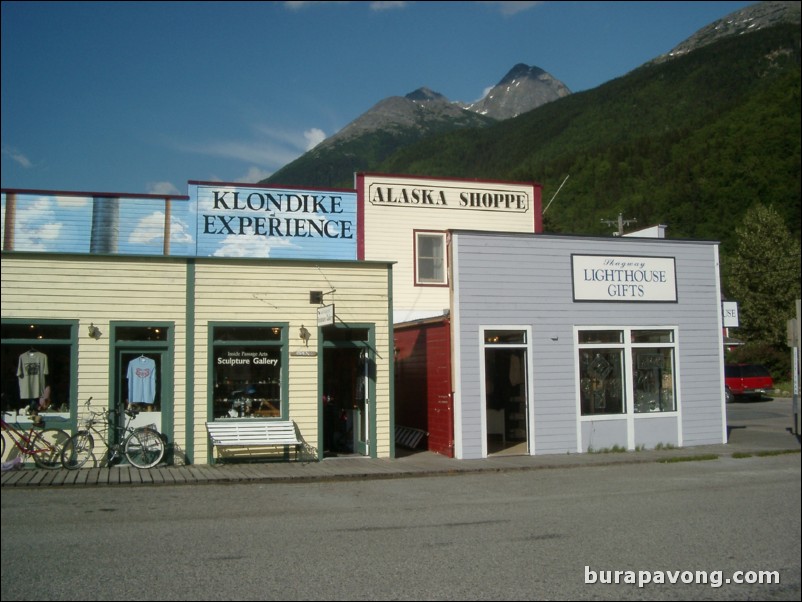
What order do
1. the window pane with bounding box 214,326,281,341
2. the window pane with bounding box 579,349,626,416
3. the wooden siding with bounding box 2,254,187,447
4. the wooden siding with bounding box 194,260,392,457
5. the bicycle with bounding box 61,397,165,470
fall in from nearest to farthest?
the bicycle with bounding box 61,397,165,470 < the wooden siding with bounding box 2,254,187,447 < the wooden siding with bounding box 194,260,392,457 < the window pane with bounding box 214,326,281,341 < the window pane with bounding box 579,349,626,416

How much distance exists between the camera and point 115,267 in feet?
50.6

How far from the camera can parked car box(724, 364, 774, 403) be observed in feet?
94.8

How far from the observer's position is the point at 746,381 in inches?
1259

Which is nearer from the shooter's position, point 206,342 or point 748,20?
point 748,20

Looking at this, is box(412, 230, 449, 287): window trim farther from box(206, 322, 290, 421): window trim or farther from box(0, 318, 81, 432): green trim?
box(0, 318, 81, 432): green trim

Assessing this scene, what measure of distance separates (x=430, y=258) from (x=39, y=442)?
12.7m

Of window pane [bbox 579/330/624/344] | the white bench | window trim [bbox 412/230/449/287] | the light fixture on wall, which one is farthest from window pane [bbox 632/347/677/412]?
the white bench

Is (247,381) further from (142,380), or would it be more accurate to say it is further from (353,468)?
(353,468)

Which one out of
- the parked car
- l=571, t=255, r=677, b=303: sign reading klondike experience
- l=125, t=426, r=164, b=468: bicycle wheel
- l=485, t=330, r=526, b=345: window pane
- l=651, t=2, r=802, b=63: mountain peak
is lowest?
l=125, t=426, r=164, b=468: bicycle wheel

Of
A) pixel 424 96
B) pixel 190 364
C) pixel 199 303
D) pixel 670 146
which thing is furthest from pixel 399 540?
pixel 424 96

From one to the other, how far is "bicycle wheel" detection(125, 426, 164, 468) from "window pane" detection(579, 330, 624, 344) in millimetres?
9433

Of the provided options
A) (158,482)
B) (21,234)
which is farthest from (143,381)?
(21,234)

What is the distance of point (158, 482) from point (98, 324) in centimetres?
368

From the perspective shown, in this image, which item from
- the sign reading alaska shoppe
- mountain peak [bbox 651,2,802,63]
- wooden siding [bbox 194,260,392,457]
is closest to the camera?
mountain peak [bbox 651,2,802,63]
